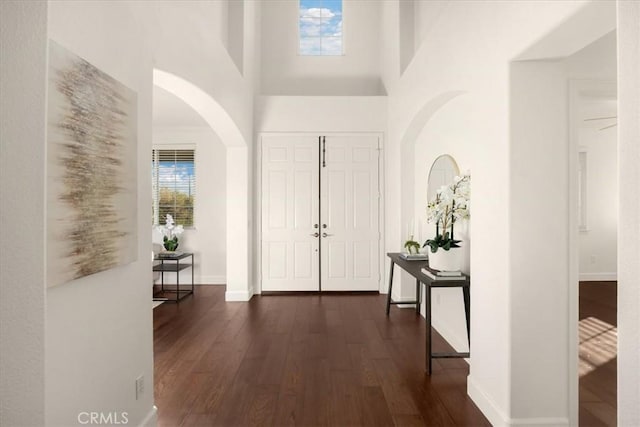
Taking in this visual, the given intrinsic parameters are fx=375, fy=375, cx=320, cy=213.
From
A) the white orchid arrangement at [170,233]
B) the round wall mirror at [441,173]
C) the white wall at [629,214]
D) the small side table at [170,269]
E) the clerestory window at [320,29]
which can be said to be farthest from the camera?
the clerestory window at [320,29]

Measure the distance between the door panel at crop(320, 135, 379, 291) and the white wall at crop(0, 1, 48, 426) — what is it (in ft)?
15.4

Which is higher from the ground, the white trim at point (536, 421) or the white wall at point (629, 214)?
the white wall at point (629, 214)

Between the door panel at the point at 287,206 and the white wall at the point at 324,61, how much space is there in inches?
50.9

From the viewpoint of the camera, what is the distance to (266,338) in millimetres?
3820

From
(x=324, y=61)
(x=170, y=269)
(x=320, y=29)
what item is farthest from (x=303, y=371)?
(x=320, y=29)

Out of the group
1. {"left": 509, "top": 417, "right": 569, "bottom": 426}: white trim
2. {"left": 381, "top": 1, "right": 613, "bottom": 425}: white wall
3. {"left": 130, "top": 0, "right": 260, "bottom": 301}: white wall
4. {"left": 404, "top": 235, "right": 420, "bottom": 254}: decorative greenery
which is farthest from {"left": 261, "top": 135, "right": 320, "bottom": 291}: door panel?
{"left": 509, "top": 417, "right": 569, "bottom": 426}: white trim

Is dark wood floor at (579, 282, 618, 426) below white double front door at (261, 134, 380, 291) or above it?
below

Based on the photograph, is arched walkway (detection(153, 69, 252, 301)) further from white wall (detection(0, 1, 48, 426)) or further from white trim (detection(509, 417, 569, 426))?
white wall (detection(0, 1, 48, 426))

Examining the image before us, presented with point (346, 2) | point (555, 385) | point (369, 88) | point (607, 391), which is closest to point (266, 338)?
point (555, 385)

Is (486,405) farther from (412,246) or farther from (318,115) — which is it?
(318,115)

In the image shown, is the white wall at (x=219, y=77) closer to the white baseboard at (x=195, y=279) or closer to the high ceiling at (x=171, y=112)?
the high ceiling at (x=171, y=112)

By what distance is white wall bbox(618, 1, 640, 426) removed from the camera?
93cm

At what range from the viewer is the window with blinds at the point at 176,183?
6.57 meters

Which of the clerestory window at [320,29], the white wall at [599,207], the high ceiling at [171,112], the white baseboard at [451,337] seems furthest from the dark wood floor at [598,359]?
the clerestory window at [320,29]
